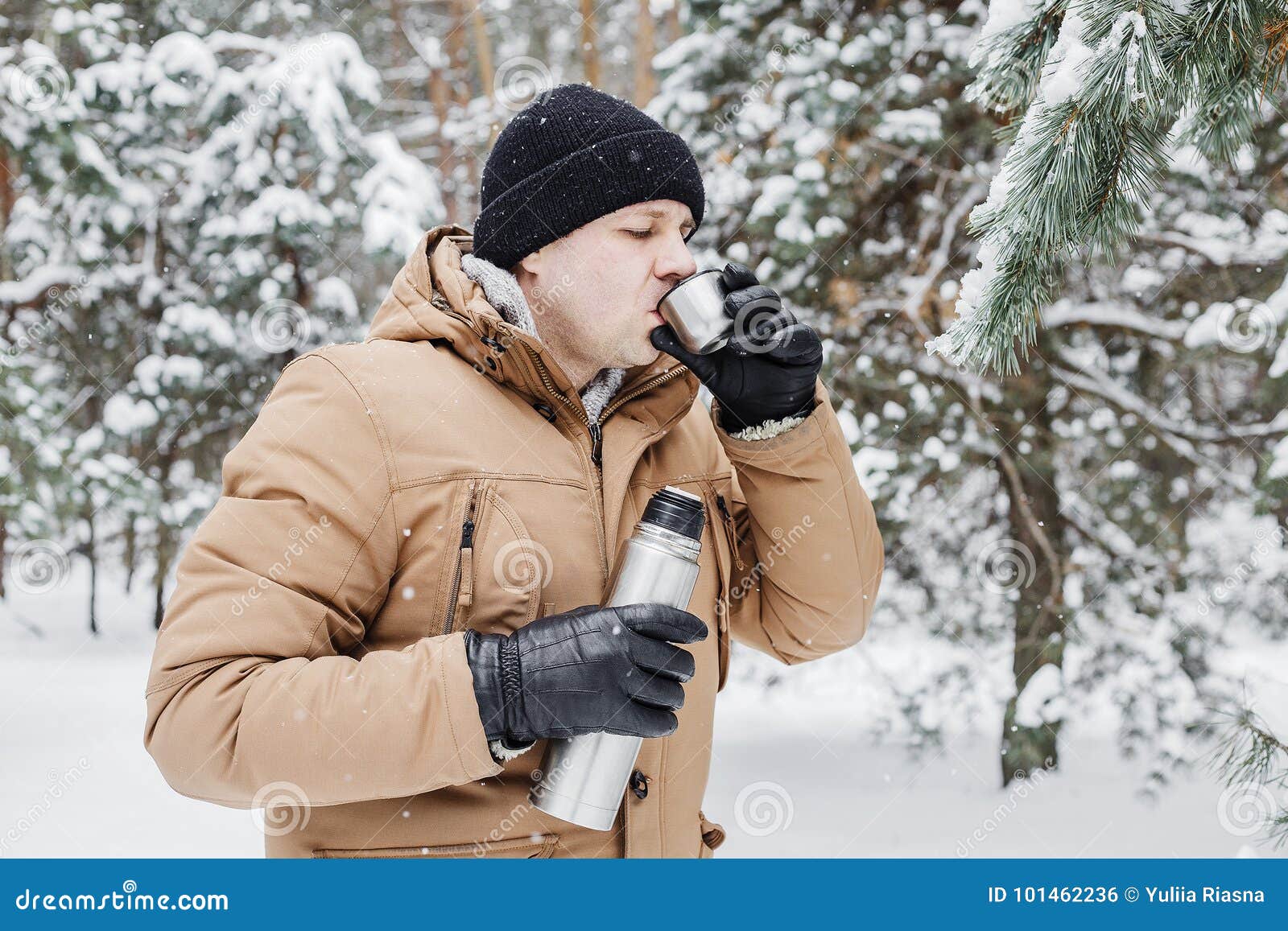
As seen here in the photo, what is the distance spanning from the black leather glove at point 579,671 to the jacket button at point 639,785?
0.27 metres

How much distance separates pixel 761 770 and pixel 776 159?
13.3ft

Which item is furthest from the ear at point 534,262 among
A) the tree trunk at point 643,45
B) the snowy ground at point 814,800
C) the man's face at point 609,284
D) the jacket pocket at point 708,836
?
the tree trunk at point 643,45

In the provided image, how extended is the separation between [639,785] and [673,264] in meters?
0.99

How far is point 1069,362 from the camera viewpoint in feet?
17.8

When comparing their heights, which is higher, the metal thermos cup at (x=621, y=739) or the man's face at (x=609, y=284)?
the man's face at (x=609, y=284)

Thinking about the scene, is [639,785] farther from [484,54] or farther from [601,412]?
[484,54]

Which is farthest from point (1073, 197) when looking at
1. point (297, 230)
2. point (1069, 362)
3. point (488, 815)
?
point (297, 230)

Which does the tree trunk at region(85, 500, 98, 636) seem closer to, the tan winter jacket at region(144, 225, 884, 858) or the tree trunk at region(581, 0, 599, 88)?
the tree trunk at region(581, 0, 599, 88)

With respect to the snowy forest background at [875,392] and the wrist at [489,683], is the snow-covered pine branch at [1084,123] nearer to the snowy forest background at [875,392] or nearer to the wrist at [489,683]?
the wrist at [489,683]

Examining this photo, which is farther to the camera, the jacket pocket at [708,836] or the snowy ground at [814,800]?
the snowy ground at [814,800]

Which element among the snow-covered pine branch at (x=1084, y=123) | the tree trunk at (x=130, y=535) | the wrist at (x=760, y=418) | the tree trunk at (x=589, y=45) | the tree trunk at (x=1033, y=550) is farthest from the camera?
the tree trunk at (x=589, y=45)

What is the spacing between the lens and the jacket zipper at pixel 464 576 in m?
1.65

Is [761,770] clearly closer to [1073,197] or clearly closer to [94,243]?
[1073,197]

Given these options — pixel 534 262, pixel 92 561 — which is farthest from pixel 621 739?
pixel 92 561
